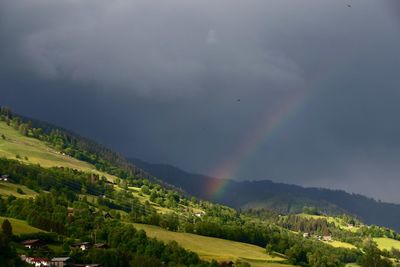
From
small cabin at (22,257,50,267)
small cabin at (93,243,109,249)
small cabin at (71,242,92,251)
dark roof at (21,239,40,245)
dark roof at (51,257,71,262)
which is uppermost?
small cabin at (93,243,109,249)

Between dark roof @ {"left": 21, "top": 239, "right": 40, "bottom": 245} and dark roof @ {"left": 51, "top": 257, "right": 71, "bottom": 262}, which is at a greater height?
dark roof @ {"left": 21, "top": 239, "right": 40, "bottom": 245}

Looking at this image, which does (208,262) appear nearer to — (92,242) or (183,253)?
(183,253)

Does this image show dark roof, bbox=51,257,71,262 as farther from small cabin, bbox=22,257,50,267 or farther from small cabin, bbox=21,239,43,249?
small cabin, bbox=21,239,43,249

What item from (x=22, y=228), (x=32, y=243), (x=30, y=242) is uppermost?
(x=22, y=228)

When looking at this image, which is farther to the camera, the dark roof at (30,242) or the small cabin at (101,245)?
the small cabin at (101,245)

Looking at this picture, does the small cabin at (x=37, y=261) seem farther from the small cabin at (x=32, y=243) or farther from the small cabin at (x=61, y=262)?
the small cabin at (x=32, y=243)

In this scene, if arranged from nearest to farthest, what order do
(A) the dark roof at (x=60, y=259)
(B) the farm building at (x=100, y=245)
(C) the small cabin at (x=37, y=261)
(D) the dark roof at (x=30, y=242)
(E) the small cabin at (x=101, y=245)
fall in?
(C) the small cabin at (x=37, y=261)
(A) the dark roof at (x=60, y=259)
(D) the dark roof at (x=30, y=242)
(E) the small cabin at (x=101, y=245)
(B) the farm building at (x=100, y=245)

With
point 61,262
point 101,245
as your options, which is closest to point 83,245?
point 101,245

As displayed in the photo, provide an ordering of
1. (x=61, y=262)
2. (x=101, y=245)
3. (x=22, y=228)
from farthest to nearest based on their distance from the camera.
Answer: (x=101, y=245), (x=22, y=228), (x=61, y=262)

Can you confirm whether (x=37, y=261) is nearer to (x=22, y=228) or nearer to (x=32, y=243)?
(x=32, y=243)

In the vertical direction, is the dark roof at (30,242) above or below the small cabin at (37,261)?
above

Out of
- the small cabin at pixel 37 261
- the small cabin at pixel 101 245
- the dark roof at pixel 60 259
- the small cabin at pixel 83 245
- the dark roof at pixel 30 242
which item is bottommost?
the small cabin at pixel 37 261

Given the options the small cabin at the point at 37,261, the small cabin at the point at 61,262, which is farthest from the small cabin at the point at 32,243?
the small cabin at the point at 37,261

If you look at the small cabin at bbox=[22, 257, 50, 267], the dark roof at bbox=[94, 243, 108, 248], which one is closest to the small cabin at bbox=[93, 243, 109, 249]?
the dark roof at bbox=[94, 243, 108, 248]
